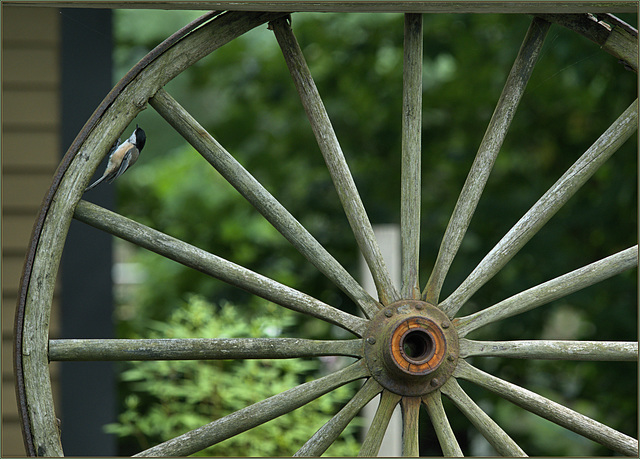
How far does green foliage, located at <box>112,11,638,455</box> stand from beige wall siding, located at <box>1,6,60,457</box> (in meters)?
1.54

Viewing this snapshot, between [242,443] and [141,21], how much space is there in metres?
3.42

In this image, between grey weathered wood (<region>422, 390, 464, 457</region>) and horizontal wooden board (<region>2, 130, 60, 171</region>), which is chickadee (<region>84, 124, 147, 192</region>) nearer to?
Result: grey weathered wood (<region>422, 390, 464, 457</region>)

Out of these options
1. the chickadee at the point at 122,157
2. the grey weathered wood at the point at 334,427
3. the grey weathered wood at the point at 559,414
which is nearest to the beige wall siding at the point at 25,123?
the chickadee at the point at 122,157

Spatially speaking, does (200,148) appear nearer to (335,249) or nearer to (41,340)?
(41,340)

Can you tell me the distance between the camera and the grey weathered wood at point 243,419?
1367 mm

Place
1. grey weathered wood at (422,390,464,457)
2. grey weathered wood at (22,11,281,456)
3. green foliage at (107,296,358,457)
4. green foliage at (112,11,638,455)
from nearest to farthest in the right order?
1. grey weathered wood at (22,11,281,456)
2. grey weathered wood at (422,390,464,457)
3. green foliage at (107,296,358,457)
4. green foliage at (112,11,638,455)

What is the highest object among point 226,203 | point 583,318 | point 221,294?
point 226,203

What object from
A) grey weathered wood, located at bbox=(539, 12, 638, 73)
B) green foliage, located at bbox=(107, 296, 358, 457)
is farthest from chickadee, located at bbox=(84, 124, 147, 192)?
green foliage, located at bbox=(107, 296, 358, 457)

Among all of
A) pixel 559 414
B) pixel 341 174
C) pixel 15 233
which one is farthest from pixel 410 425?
pixel 15 233

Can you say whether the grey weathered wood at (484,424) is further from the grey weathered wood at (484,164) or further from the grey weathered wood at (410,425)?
the grey weathered wood at (484,164)

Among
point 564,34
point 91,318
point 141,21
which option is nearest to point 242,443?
point 91,318

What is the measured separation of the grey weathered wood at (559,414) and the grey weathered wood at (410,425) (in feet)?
0.37

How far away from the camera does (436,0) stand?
4.33ft

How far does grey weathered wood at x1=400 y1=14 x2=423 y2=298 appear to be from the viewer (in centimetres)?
146
